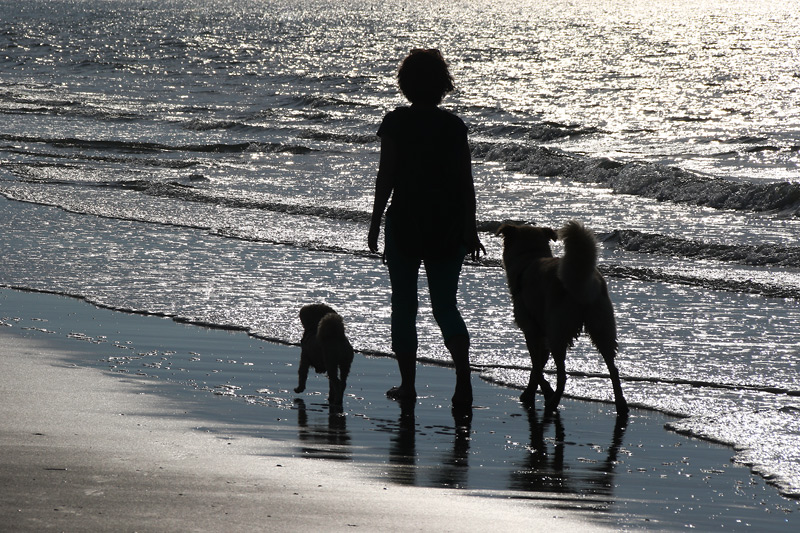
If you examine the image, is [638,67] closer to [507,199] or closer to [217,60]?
[217,60]

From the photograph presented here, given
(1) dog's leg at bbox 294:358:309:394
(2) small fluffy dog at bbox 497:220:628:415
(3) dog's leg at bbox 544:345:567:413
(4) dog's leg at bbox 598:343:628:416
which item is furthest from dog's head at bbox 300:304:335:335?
(4) dog's leg at bbox 598:343:628:416

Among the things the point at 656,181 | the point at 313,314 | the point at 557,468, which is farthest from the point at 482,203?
the point at 557,468

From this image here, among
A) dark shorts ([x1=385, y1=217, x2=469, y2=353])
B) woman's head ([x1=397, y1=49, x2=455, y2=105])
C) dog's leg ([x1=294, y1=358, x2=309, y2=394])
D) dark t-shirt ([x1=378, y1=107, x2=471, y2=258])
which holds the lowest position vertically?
dog's leg ([x1=294, y1=358, x2=309, y2=394])

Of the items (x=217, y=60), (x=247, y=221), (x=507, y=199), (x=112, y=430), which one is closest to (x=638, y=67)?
(x=217, y=60)

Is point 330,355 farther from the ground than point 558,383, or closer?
farther from the ground

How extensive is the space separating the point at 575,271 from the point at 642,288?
413 centimetres

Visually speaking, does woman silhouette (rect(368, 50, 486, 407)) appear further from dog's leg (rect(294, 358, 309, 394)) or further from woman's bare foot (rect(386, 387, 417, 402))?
dog's leg (rect(294, 358, 309, 394))

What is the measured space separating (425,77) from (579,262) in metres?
1.28

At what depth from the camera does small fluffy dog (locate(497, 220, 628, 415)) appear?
5.52 meters

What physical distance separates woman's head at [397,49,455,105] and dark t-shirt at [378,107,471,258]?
0.08m

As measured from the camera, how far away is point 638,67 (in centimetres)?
4625

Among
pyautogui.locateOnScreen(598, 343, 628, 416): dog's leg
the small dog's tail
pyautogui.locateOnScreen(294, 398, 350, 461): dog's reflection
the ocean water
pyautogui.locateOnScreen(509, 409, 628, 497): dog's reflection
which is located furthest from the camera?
the ocean water

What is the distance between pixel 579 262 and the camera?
550cm

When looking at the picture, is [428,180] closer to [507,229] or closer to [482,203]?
[507,229]
